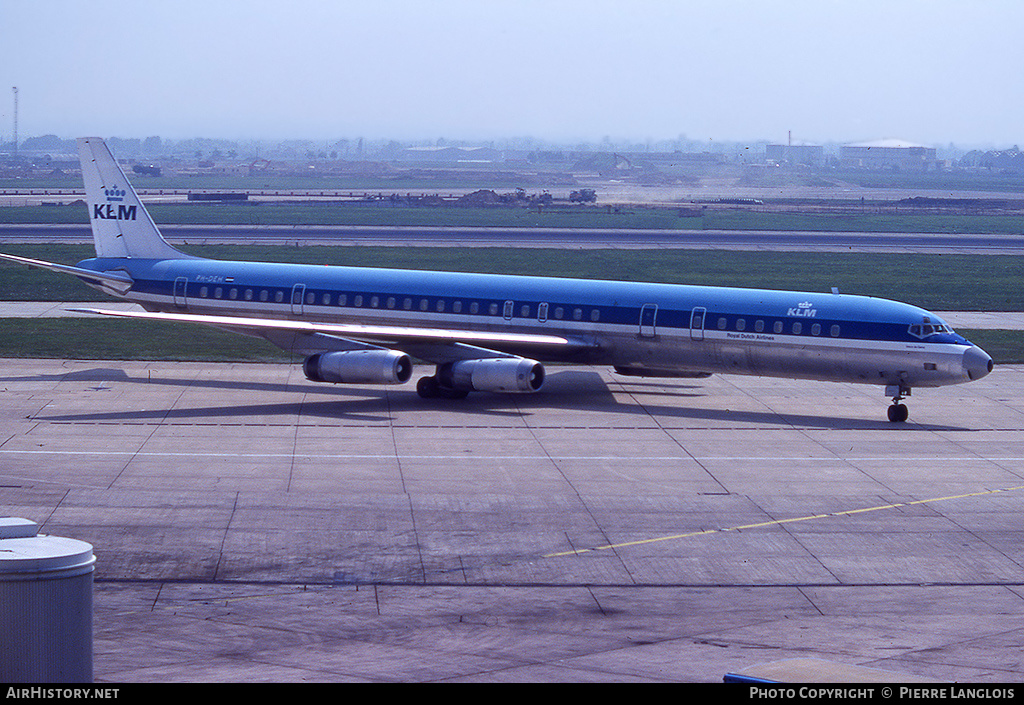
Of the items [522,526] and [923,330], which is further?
[923,330]

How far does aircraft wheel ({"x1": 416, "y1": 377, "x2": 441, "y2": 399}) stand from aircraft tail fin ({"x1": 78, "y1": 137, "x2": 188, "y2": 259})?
1277 centimetres

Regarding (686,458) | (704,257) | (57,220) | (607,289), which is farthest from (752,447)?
(57,220)

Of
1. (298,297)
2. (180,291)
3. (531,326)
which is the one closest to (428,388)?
(531,326)

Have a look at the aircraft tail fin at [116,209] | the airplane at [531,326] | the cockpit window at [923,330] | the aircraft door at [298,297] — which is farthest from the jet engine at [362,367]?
the cockpit window at [923,330]

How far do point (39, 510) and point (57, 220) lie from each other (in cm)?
9307

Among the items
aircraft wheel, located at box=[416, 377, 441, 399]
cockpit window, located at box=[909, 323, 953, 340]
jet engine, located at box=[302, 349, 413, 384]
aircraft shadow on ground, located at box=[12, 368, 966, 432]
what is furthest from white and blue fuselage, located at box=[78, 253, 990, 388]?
jet engine, located at box=[302, 349, 413, 384]

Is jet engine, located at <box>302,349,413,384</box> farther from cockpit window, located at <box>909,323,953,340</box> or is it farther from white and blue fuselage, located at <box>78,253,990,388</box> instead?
cockpit window, located at <box>909,323,953,340</box>

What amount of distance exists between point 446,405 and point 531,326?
3972mm

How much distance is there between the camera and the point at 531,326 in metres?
39.9

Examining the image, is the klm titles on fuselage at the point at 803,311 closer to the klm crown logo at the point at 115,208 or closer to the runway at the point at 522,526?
the runway at the point at 522,526

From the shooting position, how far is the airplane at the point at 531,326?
3622 centimetres

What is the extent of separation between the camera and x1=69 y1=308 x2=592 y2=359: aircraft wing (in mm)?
38438

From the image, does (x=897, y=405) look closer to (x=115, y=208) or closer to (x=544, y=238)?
(x=115, y=208)

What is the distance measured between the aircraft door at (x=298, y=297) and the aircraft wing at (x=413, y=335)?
6.38ft
